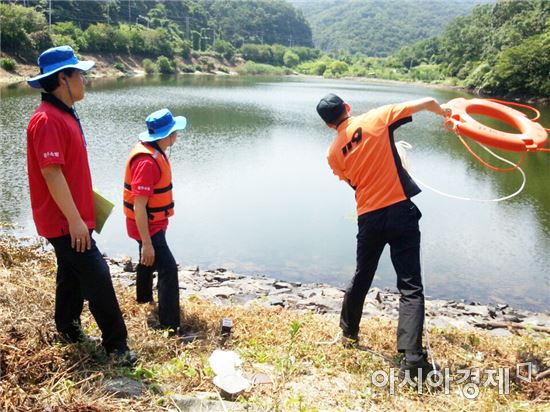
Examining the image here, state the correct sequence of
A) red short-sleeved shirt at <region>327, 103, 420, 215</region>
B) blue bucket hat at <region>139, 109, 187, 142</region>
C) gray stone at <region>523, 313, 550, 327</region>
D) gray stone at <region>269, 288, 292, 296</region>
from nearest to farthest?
1. red short-sleeved shirt at <region>327, 103, 420, 215</region>
2. blue bucket hat at <region>139, 109, 187, 142</region>
3. gray stone at <region>523, 313, 550, 327</region>
4. gray stone at <region>269, 288, 292, 296</region>

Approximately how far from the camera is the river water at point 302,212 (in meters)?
8.25

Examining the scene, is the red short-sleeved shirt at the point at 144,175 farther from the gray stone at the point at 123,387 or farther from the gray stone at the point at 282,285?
the gray stone at the point at 282,285

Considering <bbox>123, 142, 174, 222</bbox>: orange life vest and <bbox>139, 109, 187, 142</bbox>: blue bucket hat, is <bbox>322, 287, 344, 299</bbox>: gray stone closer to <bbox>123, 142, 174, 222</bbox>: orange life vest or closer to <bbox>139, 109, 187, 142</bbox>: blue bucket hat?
<bbox>123, 142, 174, 222</bbox>: orange life vest

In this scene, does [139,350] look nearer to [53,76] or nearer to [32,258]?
[53,76]

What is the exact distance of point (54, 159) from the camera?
8.30ft

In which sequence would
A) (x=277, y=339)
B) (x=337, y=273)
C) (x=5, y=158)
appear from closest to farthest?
(x=277, y=339) → (x=337, y=273) → (x=5, y=158)

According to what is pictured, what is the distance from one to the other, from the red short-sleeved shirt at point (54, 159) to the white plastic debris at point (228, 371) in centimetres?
Answer: 108

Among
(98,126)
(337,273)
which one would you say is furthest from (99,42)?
(337,273)

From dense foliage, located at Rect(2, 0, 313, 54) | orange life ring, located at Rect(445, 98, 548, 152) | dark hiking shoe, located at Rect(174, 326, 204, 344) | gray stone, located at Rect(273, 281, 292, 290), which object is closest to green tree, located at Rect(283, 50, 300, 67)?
dense foliage, located at Rect(2, 0, 313, 54)

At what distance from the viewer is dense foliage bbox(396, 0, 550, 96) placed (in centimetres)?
4119

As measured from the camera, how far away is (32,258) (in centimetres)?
478

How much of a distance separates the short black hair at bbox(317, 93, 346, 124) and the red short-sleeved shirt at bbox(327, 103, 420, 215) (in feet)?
0.51

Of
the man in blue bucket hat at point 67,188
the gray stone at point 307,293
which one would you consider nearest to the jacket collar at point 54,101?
the man in blue bucket hat at point 67,188

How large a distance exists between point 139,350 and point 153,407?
67 centimetres
